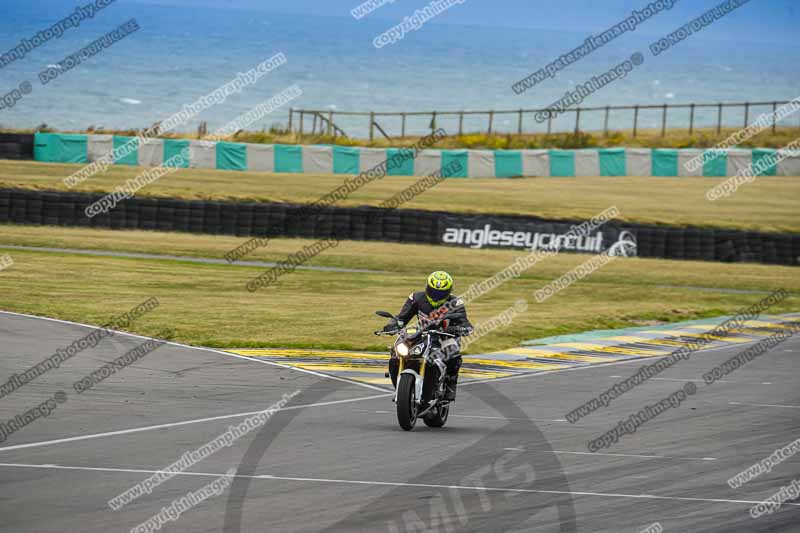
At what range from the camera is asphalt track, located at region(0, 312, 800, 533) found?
9.13 m

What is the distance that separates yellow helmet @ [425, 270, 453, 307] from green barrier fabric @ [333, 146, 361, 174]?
38070 mm

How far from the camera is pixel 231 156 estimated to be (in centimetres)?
5103

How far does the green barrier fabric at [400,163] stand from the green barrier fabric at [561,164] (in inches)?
274

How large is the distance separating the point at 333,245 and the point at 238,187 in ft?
36.9

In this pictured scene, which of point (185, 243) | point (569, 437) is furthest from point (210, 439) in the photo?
point (185, 243)

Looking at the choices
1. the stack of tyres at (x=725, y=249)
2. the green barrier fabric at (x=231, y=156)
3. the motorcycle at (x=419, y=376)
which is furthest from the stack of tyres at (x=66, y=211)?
the motorcycle at (x=419, y=376)

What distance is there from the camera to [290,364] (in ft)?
60.8

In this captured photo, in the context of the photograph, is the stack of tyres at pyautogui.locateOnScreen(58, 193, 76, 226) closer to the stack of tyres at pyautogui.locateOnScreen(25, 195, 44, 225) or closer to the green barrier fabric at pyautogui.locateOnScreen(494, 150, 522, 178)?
the stack of tyres at pyautogui.locateOnScreen(25, 195, 44, 225)

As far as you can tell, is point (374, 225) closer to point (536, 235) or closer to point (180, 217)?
point (536, 235)

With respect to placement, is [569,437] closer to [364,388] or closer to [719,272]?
[364,388]

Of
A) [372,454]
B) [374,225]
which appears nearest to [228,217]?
[374,225]

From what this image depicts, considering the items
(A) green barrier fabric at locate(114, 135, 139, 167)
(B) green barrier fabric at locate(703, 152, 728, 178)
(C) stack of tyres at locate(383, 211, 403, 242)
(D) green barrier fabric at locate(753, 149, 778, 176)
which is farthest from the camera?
(B) green barrier fabric at locate(703, 152, 728, 178)

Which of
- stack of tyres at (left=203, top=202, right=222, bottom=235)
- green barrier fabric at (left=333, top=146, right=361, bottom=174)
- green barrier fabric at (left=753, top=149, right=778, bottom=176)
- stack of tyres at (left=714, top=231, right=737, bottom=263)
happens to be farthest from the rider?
green barrier fabric at (left=753, top=149, right=778, bottom=176)

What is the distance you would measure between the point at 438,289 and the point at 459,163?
3934 cm
